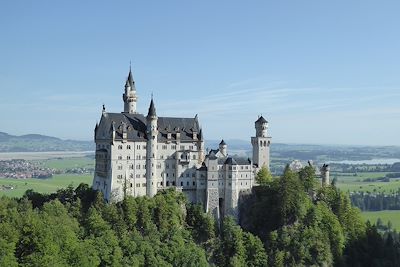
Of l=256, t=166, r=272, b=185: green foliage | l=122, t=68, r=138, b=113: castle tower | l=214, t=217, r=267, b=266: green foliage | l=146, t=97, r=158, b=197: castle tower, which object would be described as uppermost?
l=122, t=68, r=138, b=113: castle tower

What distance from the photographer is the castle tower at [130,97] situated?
108 m

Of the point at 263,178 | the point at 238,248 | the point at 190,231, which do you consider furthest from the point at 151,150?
the point at 263,178

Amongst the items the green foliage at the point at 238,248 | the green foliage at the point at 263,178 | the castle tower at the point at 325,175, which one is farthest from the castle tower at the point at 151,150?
the castle tower at the point at 325,175

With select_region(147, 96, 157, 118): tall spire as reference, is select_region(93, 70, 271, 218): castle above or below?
below

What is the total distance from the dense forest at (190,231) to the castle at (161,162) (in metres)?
3.16

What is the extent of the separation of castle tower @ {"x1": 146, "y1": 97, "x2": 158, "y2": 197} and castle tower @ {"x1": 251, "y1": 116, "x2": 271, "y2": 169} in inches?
1011

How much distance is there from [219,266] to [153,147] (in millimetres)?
24804

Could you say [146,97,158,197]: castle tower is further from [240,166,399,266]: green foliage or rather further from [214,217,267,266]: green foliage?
[240,166,399,266]: green foliage

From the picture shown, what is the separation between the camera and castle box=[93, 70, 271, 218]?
96.4 metres

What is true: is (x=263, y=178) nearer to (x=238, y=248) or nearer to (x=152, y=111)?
(x=238, y=248)

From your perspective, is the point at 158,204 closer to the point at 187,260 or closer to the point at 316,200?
the point at 187,260

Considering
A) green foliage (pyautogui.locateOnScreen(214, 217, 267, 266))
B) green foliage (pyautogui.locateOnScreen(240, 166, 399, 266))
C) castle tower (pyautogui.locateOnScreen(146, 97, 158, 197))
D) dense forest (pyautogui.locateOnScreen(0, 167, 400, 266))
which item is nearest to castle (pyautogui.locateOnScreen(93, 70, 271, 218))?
castle tower (pyautogui.locateOnScreen(146, 97, 158, 197))

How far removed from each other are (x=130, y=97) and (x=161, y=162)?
52.6 ft

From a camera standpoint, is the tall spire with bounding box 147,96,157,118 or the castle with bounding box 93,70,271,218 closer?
the castle with bounding box 93,70,271,218
